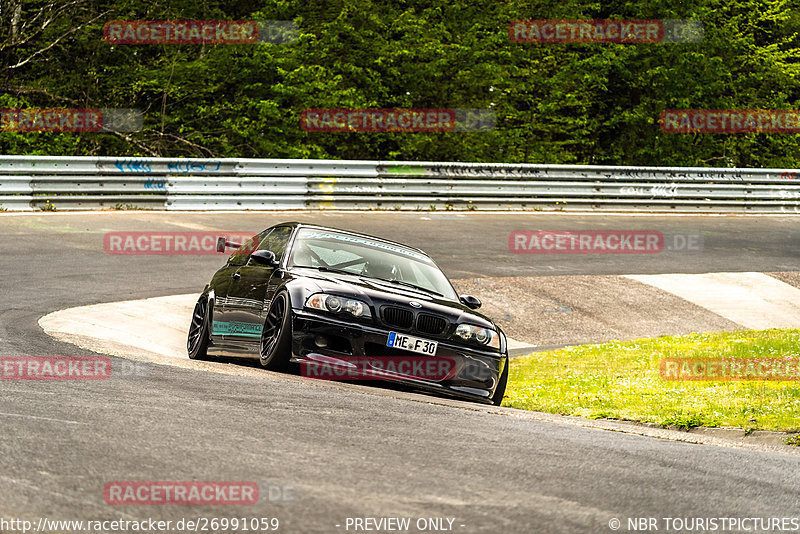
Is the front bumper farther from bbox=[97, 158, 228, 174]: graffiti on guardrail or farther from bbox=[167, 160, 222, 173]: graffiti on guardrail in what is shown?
bbox=[167, 160, 222, 173]: graffiti on guardrail

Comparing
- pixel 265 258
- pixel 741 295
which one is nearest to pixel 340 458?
pixel 265 258

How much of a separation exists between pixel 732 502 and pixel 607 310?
35.4 ft

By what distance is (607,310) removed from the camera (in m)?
15.3

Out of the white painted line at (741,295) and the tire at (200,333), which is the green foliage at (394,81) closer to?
the white painted line at (741,295)

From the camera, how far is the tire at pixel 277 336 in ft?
26.8

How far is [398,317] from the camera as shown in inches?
327

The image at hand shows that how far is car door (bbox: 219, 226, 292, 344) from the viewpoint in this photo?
902 cm

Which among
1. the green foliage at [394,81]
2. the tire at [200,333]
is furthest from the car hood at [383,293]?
the green foliage at [394,81]

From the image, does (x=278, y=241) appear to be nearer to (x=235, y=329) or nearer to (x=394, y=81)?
(x=235, y=329)

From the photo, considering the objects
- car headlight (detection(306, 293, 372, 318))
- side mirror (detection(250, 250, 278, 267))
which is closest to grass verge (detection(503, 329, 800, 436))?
car headlight (detection(306, 293, 372, 318))

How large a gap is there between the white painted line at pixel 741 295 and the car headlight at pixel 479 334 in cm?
765

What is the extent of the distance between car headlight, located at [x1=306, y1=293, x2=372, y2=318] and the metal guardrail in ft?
40.2

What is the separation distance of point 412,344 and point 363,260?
150 centimetres

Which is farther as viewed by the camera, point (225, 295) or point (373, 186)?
point (373, 186)
